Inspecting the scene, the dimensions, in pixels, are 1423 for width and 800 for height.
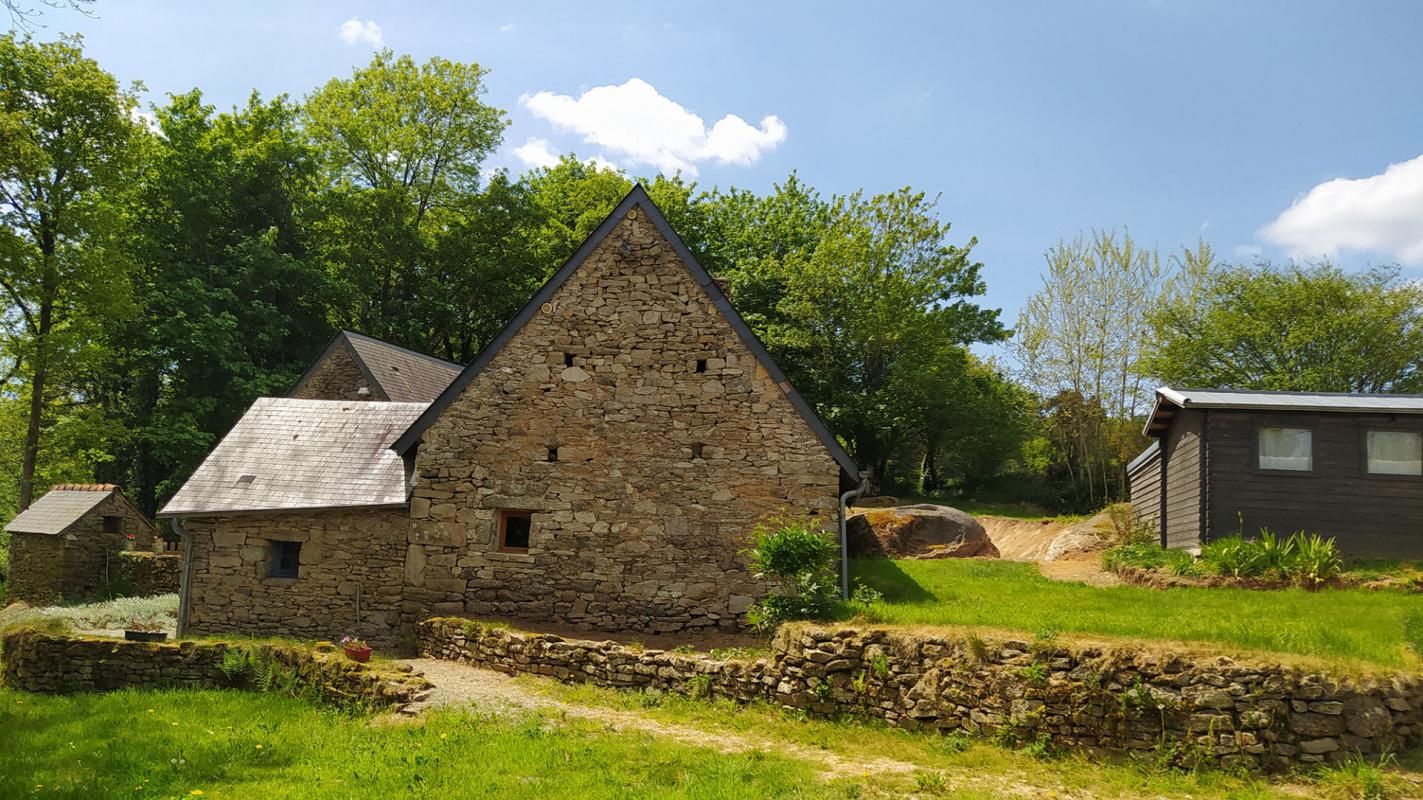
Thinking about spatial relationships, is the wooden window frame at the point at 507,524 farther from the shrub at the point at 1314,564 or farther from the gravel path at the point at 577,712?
the shrub at the point at 1314,564

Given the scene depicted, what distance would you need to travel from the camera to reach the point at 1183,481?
1527 cm

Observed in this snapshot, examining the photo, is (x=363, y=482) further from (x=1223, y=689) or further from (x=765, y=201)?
(x=765, y=201)

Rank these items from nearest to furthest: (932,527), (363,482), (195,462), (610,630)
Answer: (610,630), (363,482), (932,527), (195,462)

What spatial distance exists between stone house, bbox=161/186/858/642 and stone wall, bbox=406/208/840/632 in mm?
24

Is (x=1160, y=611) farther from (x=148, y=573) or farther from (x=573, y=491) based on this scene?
(x=148, y=573)

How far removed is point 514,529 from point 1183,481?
12.2 metres

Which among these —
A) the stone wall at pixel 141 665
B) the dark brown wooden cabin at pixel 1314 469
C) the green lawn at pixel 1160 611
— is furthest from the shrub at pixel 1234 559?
the stone wall at pixel 141 665

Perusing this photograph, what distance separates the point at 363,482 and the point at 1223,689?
1235 centimetres

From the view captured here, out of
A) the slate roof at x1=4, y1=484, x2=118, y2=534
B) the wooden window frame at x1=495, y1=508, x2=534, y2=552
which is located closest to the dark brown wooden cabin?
the wooden window frame at x1=495, y1=508, x2=534, y2=552

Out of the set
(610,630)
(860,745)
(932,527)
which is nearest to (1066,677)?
(860,745)

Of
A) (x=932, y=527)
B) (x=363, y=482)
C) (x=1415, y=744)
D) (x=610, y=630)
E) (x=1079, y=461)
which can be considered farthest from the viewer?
(x=1079, y=461)

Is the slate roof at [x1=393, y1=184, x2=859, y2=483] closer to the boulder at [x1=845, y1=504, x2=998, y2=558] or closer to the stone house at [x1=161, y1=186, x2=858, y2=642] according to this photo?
the stone house at [x1=161, y1=186, x2=858, y2=642]

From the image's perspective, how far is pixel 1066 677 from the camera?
7.95 m

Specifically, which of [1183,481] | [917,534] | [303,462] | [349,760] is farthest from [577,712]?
[1183,481]
